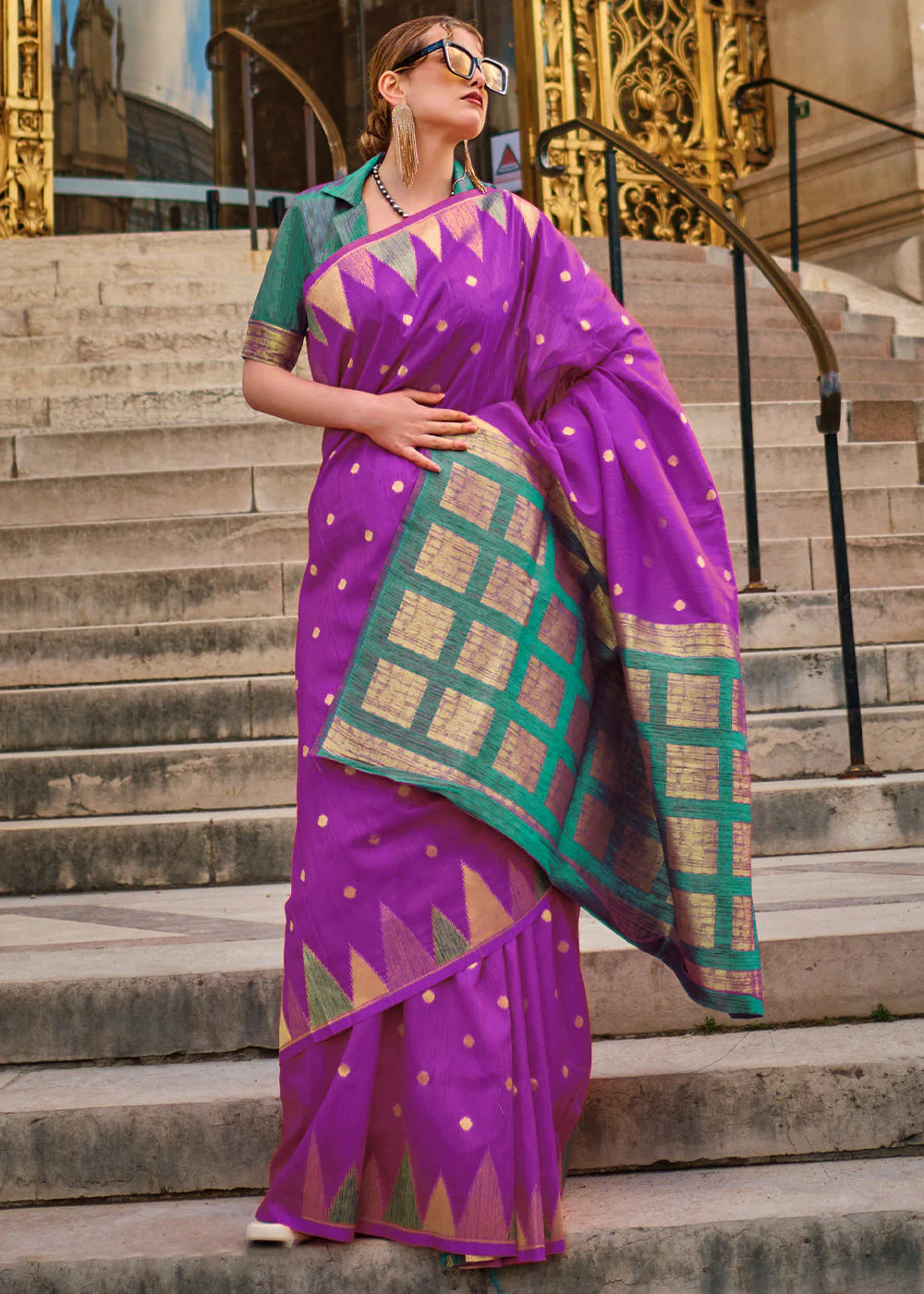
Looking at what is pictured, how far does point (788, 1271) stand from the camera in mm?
1999

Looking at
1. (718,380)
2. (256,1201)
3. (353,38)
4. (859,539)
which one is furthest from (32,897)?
(353,38)

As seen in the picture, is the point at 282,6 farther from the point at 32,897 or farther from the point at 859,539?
the point at 32,897

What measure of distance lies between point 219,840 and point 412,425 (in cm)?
179

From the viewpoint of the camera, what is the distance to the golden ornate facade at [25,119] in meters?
8.44

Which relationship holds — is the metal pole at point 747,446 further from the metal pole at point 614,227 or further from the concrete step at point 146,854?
the concrete step at point 146,854

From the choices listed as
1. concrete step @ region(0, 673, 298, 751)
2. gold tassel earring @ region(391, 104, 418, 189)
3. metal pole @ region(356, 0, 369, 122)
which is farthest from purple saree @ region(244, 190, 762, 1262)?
metal pole @ region(356, 0, 369, 122)

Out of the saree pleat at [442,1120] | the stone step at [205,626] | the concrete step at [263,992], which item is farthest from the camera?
the stone step at [205,626]

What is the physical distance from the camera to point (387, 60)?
6.71 feet

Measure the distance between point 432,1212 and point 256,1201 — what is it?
498 mm

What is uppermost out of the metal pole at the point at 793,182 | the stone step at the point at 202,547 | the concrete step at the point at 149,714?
the metal pole at the point at 793,182

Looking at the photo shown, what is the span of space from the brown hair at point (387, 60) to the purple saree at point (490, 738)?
0.24 m

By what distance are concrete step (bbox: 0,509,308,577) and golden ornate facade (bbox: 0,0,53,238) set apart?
4.43 meters

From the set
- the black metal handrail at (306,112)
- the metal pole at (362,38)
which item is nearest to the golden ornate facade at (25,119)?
the black metal handrail at (306,112)

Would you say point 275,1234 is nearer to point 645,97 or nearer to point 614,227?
point 614,227
